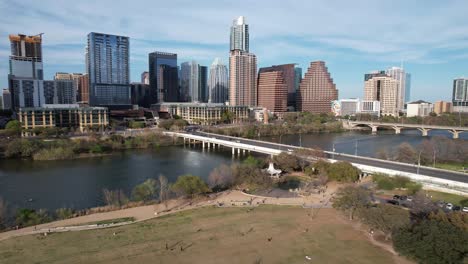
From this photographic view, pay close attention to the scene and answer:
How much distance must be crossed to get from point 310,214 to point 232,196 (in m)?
6.22

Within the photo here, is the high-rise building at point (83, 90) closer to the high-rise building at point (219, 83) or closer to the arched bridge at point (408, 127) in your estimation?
the high-rise building at point (219, 83)

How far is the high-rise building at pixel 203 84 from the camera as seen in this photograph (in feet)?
493

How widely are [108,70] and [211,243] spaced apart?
279 ft

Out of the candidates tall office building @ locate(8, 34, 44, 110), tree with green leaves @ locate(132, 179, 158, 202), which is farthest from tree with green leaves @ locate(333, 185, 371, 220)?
tall office building @ locate(8, 34, 44, 110)

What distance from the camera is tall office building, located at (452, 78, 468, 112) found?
439 feet

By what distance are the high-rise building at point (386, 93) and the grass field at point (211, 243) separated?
385ft

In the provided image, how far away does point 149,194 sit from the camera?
76.2ft

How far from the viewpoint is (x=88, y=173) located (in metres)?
32.9

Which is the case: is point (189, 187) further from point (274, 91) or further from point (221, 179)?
point (274, 91)

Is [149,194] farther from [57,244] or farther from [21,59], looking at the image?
[21,59]

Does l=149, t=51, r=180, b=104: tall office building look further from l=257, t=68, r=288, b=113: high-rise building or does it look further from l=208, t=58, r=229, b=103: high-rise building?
l=257, t=68, r=288, b=113: high-rise building

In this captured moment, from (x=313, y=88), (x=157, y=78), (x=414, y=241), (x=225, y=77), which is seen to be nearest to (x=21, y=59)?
(x=157, y=78)

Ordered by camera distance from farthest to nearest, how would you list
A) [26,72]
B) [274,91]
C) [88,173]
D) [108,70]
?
[274,91]
[108,70]
[26,72]
[88,173]

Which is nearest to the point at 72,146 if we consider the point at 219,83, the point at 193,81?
the point at 219,83
